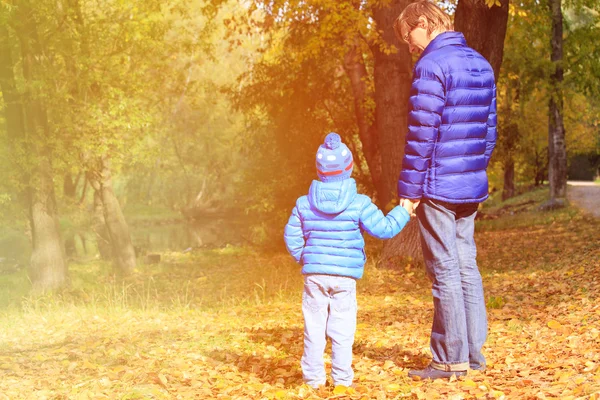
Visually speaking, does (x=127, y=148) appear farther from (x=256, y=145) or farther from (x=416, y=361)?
(x=416, y=361)

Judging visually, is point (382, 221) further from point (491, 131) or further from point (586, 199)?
point (586, 199)

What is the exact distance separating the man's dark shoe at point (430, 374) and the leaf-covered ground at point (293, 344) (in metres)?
0.07

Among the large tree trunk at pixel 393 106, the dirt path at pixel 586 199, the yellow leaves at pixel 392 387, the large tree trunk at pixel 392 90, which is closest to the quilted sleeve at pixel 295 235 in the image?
the yellow leaves at pixel 392 387

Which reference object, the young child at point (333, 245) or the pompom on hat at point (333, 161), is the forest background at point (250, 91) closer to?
the pompom on hat at point (333, 161)

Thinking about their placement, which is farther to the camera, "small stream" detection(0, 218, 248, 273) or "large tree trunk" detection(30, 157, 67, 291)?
"small stream" detection(0, 218, 248, 273)

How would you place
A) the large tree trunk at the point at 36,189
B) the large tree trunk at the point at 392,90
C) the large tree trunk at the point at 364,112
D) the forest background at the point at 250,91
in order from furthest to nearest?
the large tree trunk at the point at 364,112
the large tree trunk at the point at 36,189
the forest background at the point at 250,91
the large tree trunk at the point at 392,90

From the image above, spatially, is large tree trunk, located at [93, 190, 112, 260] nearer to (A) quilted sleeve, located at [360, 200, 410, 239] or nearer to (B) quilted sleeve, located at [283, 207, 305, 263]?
(B) quilted sleeve, located at [283, 207, 305, 263]

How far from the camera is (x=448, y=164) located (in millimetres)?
4578

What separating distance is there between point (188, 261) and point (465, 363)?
1846 cm

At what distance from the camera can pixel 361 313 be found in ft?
27.7

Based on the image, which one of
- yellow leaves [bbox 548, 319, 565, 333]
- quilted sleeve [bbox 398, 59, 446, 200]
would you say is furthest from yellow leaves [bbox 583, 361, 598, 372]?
quilted sleeve [bbox 398, 59, 446, 200]

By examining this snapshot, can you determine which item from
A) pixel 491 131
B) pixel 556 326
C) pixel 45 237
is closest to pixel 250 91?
pixel 45 237

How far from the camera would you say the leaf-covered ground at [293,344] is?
4.96m

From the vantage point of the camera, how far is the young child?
15.4ft
